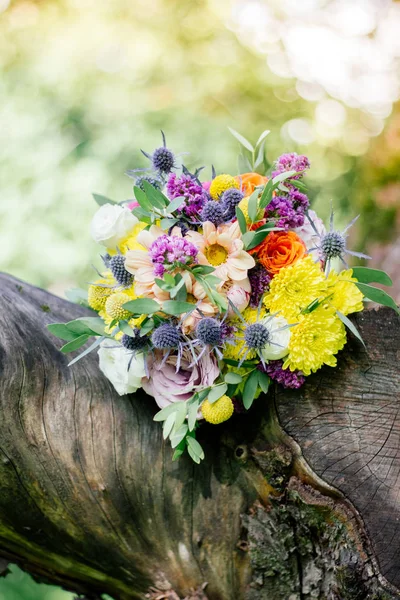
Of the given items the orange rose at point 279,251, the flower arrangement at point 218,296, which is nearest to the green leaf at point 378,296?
the flower arrangement at point 218,296

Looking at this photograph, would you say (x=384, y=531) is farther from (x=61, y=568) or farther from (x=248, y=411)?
(x=61, y=568)

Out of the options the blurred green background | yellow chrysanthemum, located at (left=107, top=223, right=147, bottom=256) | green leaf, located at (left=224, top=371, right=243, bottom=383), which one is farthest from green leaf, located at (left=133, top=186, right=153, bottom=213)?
the blurred green background

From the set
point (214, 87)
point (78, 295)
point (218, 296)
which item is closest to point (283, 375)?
point (218, 296)

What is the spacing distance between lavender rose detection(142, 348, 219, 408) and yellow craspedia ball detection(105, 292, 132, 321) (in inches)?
6.3

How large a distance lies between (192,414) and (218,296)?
0.31 meters

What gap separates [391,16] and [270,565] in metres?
4.68

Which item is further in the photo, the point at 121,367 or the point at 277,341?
the point at 121,367

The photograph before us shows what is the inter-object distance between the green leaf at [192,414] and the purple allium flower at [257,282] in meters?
0.31

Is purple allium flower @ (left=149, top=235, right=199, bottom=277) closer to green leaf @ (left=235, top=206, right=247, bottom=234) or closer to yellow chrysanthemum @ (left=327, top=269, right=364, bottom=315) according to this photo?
green leaf @ (left=235, top=206, right=247, bottom=234)

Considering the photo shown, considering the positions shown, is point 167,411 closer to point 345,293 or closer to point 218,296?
point 218,296

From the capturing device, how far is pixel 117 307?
1.52 metres

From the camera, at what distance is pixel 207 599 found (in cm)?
173

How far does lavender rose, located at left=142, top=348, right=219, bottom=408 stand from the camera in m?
1.56

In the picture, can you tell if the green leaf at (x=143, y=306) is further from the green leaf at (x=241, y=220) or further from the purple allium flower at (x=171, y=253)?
the green leaf at (x=241, y=220)
